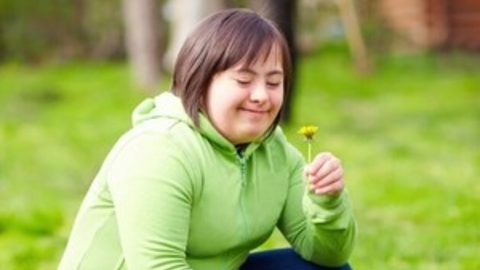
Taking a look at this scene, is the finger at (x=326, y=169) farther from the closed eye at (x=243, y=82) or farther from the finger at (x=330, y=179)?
the closed eye at (x=243, y=82)

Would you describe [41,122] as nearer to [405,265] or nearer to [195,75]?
[405,265]

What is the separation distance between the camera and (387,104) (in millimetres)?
10359

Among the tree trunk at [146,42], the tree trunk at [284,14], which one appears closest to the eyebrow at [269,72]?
the tree trunk at [284,14]

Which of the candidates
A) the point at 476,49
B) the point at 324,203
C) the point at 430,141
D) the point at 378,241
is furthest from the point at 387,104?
the point at 324,203

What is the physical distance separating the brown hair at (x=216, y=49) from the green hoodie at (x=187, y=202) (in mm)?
57

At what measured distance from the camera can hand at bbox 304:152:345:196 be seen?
2.42 meters

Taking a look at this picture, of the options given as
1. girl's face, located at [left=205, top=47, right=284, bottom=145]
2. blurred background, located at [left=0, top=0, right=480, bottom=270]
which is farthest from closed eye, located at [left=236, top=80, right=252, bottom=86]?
blurred background, located at [left=0, top=0, right=480, bottom=270]

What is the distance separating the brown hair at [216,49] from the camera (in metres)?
2.47

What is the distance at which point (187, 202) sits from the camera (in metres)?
2.45

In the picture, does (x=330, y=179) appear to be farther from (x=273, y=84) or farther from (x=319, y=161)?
(x=273, y=84)

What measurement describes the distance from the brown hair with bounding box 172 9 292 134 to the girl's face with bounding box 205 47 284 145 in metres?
0.02

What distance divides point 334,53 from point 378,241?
9.45 meters

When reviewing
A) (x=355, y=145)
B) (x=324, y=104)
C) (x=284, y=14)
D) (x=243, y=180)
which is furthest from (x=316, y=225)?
(x=324, y=104)

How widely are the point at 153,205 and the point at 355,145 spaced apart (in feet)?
18.5
